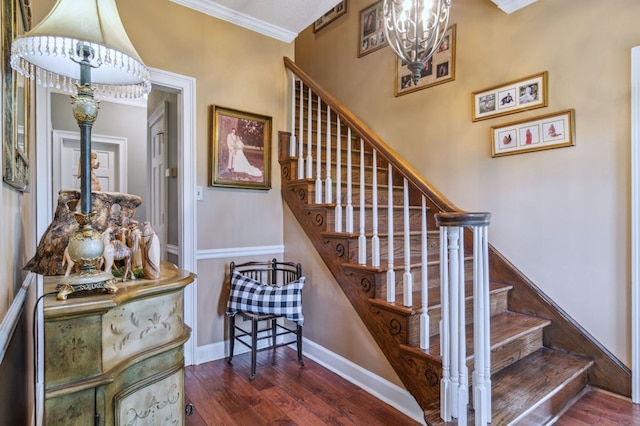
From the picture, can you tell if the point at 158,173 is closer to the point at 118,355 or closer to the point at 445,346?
the point at 118,355

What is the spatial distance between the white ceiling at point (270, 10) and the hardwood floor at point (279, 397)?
2705 mm

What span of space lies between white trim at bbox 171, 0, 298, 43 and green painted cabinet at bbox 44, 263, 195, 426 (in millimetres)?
2182

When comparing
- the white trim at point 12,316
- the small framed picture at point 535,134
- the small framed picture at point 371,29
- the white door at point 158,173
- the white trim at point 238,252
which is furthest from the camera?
the small framed picture at point 371,29

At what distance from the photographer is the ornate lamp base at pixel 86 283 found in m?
0.87

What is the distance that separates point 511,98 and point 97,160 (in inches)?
176

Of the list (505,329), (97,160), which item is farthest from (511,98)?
(97,160)

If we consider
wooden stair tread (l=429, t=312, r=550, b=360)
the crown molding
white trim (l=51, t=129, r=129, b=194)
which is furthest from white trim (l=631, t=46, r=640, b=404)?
white trim (l=51, t=129, r=129, b=194)

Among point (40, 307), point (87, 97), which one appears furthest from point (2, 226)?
point (87, 97)

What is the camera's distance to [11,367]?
99 cm

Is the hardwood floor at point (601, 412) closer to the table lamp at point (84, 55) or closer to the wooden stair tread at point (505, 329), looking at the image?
the wooden stair tread at point (505, 329)

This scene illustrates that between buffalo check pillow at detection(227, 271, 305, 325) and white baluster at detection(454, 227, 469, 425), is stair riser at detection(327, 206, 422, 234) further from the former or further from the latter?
white baluster at detection(454, 227, 469, 425)

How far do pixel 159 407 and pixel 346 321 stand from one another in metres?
1.37

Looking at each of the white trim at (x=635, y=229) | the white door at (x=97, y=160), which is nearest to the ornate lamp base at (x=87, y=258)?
the white trim at (x=635, y=229)

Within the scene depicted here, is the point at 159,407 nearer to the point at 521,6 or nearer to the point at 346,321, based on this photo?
the point at 346,321
